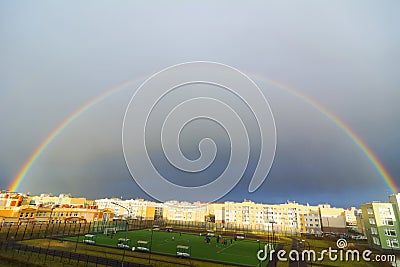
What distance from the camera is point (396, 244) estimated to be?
118 feet

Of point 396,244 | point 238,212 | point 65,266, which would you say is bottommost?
point 65,266

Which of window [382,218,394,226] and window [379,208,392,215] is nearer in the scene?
window [382,218,394,226]

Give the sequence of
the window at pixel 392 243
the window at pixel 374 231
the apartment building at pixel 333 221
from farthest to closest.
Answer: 1. the apartment building at pixel 333 221
2. the window at pixel 374 231
3. the window at pixel 392 243

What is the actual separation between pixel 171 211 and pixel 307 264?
299ft

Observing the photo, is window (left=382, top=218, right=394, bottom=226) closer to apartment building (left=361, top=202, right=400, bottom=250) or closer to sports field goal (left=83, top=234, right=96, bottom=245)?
apartment building (left=361, top=202, right=400, bottom=250)

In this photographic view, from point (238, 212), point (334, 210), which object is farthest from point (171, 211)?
point (334, 210)

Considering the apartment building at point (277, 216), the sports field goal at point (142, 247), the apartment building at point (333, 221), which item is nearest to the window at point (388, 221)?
the sports field goal at point (142, 247)

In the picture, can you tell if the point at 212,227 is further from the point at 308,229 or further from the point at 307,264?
the point at 307,264

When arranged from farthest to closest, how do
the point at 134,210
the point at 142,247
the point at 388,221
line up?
the point at 134,210
the point at 388,221
the point at 142,247

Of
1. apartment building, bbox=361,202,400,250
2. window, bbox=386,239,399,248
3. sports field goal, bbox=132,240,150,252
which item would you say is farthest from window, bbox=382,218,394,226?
sports field goal, bbox=132,240,150,252

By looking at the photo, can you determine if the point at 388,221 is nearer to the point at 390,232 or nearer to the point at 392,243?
the point at 390,232

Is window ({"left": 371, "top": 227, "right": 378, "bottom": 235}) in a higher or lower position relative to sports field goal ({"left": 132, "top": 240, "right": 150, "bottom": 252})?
higher

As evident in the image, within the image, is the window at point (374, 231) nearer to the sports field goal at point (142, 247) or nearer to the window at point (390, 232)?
the window at point (390, 232)

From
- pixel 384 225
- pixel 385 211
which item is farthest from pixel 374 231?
pixel 385 211
